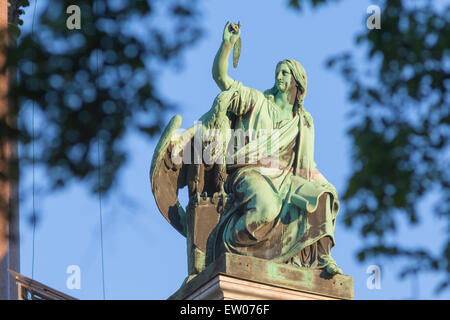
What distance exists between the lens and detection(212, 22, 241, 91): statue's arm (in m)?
15.4

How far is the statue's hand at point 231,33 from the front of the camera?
15367 millimetres

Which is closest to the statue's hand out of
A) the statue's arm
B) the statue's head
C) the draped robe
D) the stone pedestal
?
the statue's arm

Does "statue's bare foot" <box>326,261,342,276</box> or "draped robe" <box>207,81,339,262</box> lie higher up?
"draped robe" <box>207,81,339,262</box>

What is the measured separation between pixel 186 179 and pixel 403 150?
747cm

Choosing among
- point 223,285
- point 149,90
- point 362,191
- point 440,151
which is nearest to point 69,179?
point 149,90

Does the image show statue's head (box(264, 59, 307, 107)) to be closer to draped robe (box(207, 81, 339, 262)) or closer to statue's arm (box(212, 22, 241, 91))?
draped robe (box(207, 81, 339, 262))

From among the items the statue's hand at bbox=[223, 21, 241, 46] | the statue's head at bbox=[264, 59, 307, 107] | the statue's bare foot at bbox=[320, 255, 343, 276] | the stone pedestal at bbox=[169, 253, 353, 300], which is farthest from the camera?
the statue's head at bbox=[264, 59, 307, 107]

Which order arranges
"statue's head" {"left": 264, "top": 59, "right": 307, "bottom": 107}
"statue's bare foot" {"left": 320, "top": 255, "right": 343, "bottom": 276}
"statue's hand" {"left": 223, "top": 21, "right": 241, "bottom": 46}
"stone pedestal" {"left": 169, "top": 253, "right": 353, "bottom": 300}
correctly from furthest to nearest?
"statue's head" {"left": 264, "top": 59, "right": 307, "bottom": 107}
"statue's hand" {"left": 223, "top": 21, "right": 241, "bottom": 46}
"statue's bare foot" {"left": 320, "top": 255, "right": 343, "bottom": 276}
"stone pedestal" {"left": 169, "top": 253, "right": 353, "bottom": 300}

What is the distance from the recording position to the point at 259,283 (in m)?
14.1

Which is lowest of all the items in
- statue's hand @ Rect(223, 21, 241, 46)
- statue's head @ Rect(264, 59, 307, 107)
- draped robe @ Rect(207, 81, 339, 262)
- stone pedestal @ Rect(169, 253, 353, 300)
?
stone pedestal @ Rect(169, 253, 353, 300)

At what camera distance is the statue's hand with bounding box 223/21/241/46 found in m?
15.4

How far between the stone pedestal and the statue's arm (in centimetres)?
279

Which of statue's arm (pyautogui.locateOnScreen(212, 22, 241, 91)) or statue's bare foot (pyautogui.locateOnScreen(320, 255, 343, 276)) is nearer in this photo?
statue's bare foot (pyautogui.locateOnScreen(320, 255, 343, 276))
